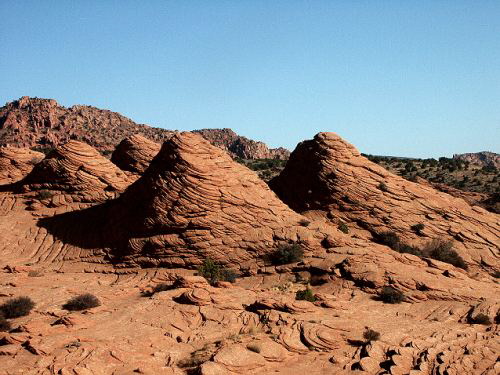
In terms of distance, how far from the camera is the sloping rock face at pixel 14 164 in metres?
40.9

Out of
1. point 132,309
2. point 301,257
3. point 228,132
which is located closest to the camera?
point 132,309

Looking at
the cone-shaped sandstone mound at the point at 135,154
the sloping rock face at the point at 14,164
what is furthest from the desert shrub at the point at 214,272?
the sloping rock face at the point at 14,164

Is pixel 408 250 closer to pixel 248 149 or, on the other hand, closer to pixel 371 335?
pixel 371 335

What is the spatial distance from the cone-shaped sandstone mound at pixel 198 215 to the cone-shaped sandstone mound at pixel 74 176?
21.7ft

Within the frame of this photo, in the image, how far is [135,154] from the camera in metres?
44.4

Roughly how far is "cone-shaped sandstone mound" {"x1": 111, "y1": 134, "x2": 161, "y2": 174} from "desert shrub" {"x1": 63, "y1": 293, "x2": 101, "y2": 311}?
22591mm

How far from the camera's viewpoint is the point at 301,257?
90.0ft

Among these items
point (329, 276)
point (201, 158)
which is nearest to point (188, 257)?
point (201, 158)

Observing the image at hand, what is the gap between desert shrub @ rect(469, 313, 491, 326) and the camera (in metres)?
21.0

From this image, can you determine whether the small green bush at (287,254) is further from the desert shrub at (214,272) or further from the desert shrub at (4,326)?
the desert shrub at (4,326)

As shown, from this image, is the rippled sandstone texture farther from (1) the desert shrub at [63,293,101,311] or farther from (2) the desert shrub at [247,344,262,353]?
(1) the desert shrub at [63,293,101,311]

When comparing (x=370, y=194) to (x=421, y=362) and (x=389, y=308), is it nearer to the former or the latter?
(x=389, y=308)

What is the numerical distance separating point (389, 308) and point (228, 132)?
119 meters

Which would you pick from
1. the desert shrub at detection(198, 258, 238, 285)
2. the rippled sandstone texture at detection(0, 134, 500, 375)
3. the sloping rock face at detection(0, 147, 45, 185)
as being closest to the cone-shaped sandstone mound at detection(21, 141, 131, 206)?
the rippled sandstone texture at detection(0, 134, 500, 375)
